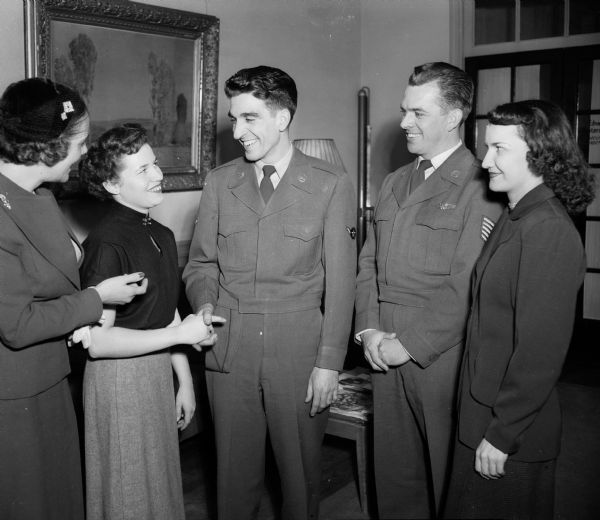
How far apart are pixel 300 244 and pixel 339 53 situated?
12.4 ft

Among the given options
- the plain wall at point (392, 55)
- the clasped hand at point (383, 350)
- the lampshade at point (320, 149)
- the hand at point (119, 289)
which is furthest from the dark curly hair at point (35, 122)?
the plain wall at point (392, 55)

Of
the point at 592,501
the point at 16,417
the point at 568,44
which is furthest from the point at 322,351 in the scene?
the point at 568,44

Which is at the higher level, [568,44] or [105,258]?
[568,44]

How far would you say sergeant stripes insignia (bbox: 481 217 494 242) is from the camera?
231cm

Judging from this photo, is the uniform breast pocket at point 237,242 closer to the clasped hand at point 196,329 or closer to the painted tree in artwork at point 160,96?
the clasped hand at point 196,329

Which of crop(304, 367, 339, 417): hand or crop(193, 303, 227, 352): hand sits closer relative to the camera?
crop(193, 303, 227, 352): hand

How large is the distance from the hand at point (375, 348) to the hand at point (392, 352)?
0.05 feet

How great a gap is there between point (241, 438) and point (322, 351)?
0.42 meters

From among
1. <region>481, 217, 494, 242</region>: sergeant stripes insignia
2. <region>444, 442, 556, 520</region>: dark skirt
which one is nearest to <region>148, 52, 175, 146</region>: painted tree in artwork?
<region>481, 217, 494, 242</region>: sergeant stripes insignia

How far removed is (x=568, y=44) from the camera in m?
5.46

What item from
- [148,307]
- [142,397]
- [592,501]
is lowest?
[592,501]

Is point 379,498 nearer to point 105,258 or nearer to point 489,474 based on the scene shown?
point 489,474

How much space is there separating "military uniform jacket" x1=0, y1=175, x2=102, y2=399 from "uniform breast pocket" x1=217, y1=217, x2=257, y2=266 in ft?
1.95

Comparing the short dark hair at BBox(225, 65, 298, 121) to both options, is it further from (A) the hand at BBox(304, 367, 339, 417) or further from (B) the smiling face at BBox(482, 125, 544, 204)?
(A) the hand at BBox(304, 367, 339, 417)
